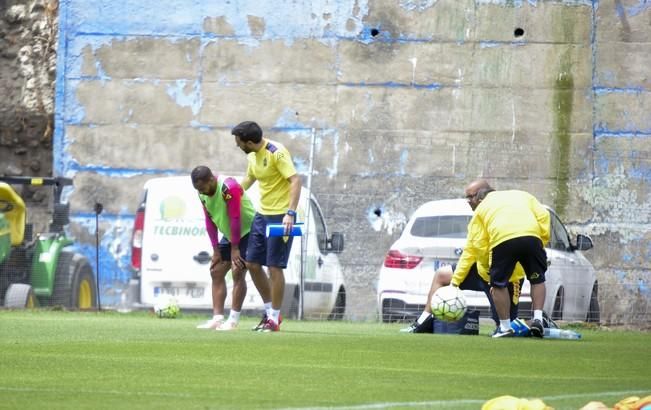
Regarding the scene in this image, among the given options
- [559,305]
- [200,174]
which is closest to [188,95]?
[559,305]

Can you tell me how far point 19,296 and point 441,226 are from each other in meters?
5.76

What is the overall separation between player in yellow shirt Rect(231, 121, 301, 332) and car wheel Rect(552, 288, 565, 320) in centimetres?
521

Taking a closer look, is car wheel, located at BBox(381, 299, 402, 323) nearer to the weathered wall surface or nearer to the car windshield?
the car windshield

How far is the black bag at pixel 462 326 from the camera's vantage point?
16219 millimetres

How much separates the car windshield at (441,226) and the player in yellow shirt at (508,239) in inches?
124

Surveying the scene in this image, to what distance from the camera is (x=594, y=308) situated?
20.5 meters

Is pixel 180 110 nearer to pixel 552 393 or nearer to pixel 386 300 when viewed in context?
pixel 386 300

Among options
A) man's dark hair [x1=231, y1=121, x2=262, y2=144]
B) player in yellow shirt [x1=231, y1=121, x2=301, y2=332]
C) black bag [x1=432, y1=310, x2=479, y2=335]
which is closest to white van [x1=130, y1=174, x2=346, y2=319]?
black bag [x1=432, y1=310, x2=479, y2=335]

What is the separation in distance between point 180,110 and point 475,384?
60.3ft

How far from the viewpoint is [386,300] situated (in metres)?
19.2

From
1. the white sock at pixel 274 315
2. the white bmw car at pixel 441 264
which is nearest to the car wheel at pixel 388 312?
the white bmw car at pixel 441 264

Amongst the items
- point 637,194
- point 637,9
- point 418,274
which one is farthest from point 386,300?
point 637,9

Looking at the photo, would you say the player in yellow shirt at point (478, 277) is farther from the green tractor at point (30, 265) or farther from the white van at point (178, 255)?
the green tractor at point (30, 265)

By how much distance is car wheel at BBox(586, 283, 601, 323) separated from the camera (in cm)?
2014
